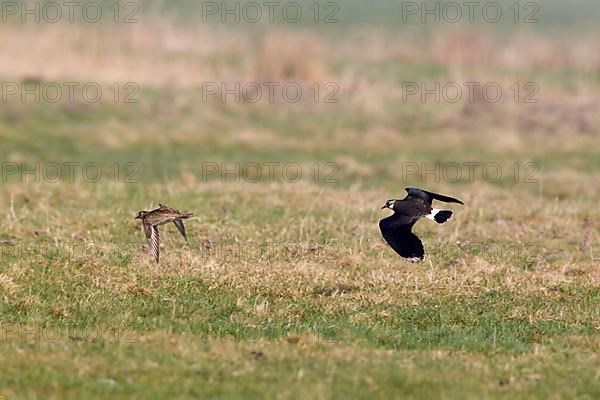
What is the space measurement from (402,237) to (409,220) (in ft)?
1.13

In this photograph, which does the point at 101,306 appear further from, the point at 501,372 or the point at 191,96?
the point at 191,96

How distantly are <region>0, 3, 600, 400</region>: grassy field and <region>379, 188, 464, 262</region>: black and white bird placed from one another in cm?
40

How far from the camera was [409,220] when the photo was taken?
394 inches

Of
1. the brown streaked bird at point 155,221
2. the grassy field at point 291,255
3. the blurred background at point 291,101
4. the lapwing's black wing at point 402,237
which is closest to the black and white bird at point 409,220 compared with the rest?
the lapwing's black wing at point 402,237

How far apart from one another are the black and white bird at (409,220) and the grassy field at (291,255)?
1.30 feet

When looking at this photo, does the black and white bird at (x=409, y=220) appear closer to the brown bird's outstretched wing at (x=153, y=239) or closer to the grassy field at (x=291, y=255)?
the grassy field at (x=291, y=255)

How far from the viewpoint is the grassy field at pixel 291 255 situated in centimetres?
735

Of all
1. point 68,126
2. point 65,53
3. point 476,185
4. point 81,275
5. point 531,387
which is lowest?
point 531,387

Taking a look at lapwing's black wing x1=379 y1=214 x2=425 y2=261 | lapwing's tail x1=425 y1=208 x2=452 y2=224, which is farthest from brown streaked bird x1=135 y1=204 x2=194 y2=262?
lapwing's tail x1=425 y1=208 x2=452 y2=224

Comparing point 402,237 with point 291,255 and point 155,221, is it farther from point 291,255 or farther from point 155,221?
point 155,221

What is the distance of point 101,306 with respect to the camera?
898cm

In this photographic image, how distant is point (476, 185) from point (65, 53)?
51.4 ft

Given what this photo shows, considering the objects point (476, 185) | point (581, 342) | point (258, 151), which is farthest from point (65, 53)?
point (581, 342)

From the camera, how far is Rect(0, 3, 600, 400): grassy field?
7352 millimetres
